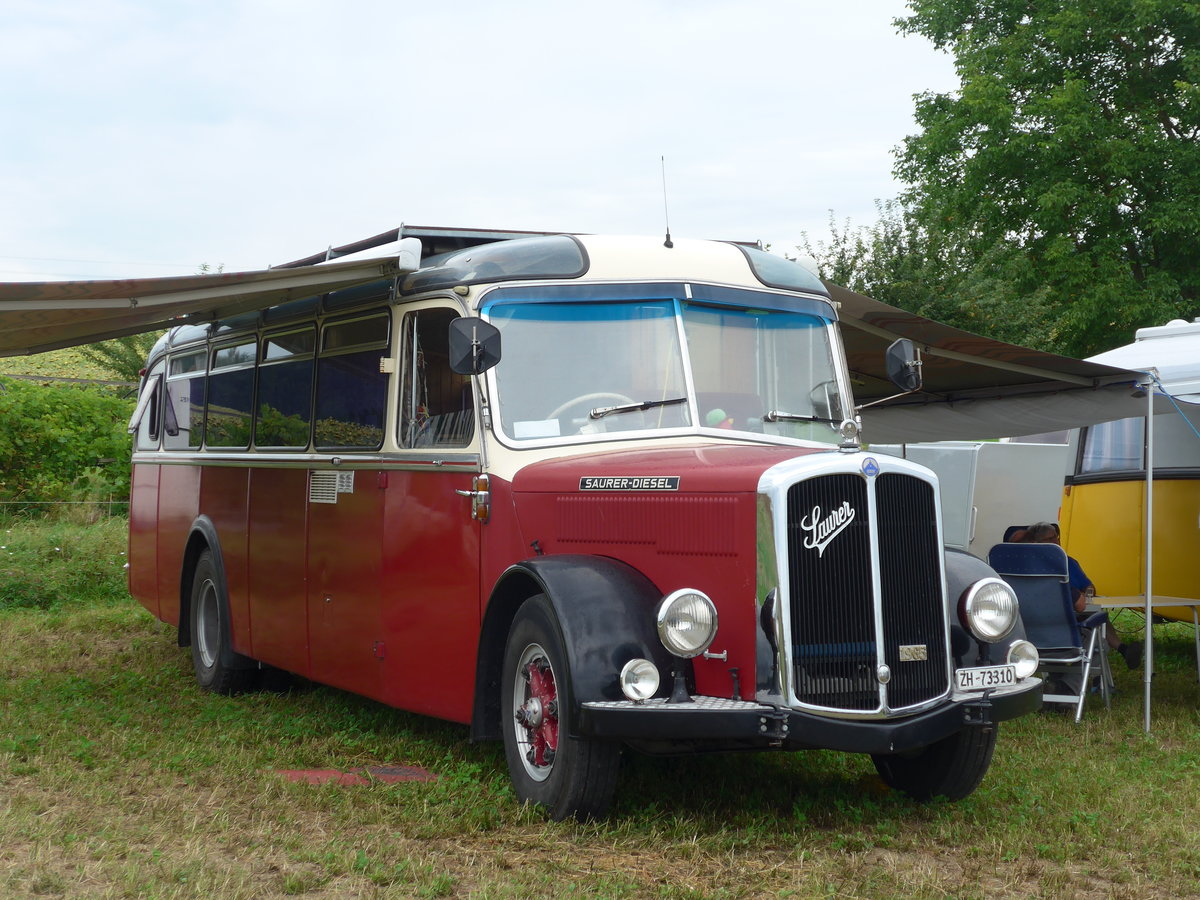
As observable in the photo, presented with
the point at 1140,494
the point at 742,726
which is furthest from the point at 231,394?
the point at 1140,494

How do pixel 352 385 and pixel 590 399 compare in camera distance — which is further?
pixel 352 385

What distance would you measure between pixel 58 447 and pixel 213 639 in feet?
29.2

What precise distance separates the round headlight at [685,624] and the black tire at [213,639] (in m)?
4.64

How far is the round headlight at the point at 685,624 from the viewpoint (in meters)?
4.87

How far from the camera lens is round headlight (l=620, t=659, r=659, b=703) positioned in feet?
16.0

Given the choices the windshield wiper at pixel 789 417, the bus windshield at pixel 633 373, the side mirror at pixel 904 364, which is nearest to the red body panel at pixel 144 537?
the bus windshield at pixel 633 373

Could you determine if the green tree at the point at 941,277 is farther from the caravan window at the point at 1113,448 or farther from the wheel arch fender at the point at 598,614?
the wheel arch fender at the point at 598,614

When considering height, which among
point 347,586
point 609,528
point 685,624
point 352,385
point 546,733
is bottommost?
point 546,733

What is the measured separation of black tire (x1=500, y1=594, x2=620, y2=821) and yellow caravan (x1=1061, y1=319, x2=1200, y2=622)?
17.9ft

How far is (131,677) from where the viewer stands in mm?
9250

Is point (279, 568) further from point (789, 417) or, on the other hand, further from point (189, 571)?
point (789, 417)

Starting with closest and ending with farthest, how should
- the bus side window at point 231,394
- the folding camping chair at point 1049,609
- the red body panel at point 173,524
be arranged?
the folding camping chair at point 1049,609
the bus side window at point 231,394
the red body panel at point 173,524

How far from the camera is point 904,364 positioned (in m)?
6.91

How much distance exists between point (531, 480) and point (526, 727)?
3.45 feet
